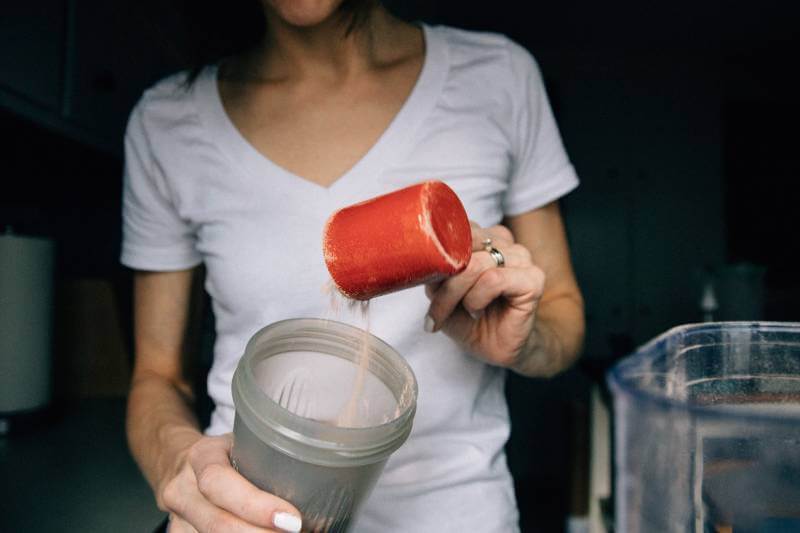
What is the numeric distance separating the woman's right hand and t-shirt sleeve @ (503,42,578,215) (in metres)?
0.49

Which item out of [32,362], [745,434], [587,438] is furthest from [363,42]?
[587,438]

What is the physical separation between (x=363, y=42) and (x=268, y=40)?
128 mm

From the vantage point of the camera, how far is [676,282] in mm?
3449

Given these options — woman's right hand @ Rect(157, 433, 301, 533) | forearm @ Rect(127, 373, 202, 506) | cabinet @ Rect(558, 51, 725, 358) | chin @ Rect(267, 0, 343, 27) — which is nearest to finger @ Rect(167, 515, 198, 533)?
woman's right hand @ Rect(157, 433, 301, 533)

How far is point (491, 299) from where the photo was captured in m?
0.57

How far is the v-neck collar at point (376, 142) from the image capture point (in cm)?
74

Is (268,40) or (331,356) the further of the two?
(268,40)

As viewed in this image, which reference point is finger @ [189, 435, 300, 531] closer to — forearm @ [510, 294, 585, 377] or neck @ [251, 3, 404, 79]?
forearm @ [510, 294, 585, 377]

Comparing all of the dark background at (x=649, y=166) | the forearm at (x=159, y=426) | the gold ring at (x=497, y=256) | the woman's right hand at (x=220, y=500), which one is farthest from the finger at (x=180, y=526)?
the dark background at (x=649, y=166)

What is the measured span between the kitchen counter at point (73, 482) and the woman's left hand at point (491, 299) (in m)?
0.54

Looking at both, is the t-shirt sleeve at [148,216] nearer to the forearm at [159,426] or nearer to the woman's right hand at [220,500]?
the forearm at [159,426]

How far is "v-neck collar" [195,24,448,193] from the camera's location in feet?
2.42

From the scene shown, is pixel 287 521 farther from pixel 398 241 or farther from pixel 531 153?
pixel 531 153

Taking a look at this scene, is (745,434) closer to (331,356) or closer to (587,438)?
(331,356)
